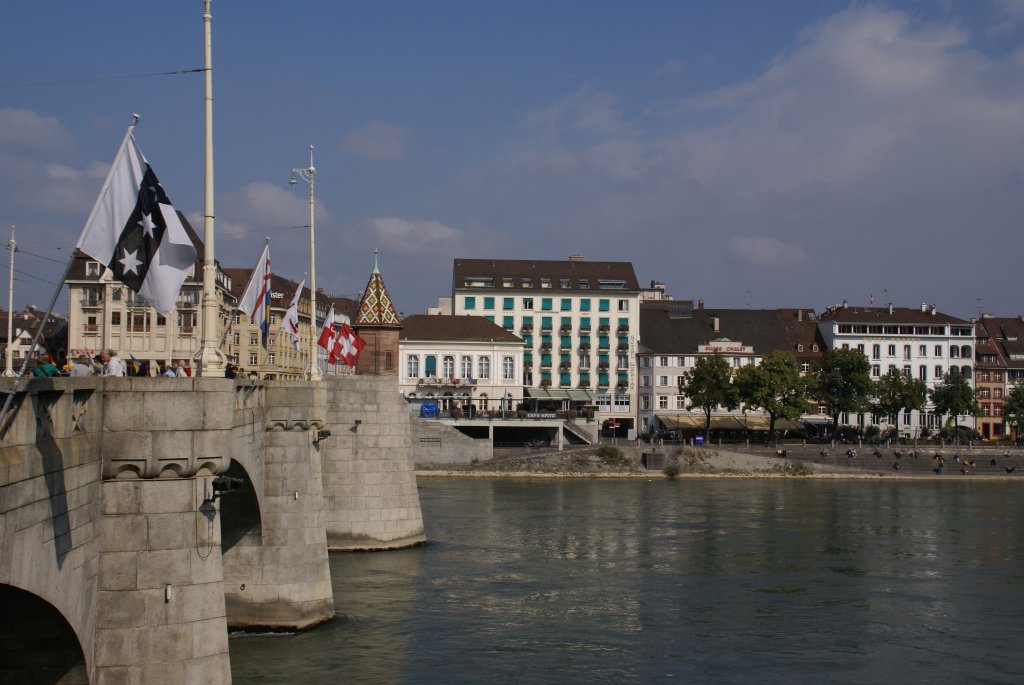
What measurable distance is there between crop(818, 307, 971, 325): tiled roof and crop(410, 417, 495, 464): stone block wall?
4639 cm

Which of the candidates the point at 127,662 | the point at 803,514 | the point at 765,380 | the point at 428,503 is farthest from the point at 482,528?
the point at 765,380

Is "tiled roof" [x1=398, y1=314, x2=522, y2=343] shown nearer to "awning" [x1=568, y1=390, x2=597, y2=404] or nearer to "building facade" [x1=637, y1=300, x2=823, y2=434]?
"awning" [x1=568, y1=390, x2=597, y2=404]

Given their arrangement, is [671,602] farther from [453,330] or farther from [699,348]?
[699,348]

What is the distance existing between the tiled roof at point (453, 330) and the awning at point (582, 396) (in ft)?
25.0

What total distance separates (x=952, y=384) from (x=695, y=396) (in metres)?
26.4

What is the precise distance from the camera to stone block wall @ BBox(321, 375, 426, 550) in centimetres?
4528

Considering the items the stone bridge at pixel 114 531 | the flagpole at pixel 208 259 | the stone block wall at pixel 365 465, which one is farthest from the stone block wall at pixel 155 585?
the stone block wall at pixel 365 465

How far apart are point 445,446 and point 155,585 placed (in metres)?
73.7

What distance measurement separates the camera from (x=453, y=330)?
4146 inches

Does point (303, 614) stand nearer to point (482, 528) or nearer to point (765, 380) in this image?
point (482, 528)

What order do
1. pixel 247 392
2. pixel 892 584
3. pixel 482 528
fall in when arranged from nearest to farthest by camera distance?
1. pixel 247 392
2. pixel 892 584
3. pixel 482 528

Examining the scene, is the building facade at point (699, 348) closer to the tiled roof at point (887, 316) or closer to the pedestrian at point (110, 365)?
the tiled roof at point (887, 316)

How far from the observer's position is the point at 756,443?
345 ft

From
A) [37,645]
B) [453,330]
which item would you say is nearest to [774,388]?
[453,330]
